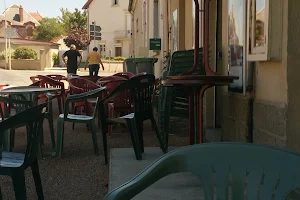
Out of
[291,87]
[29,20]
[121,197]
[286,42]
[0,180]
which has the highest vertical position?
[29,20]

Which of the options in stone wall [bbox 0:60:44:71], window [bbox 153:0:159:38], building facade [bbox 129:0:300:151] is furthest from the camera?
Result: stone wall [bbox 0:60:44:71]

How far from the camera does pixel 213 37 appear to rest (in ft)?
20.3

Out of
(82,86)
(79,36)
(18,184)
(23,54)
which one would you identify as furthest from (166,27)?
(79,36)

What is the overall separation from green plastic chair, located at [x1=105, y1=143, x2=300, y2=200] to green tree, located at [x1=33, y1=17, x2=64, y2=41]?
7797cm

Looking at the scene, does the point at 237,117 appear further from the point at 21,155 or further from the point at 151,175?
the point at 151,175

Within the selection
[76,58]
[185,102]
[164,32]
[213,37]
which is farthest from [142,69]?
[185,102]

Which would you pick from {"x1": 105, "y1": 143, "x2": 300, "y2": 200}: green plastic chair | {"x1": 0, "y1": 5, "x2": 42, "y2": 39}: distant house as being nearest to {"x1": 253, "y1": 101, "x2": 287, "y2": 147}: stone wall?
{"x1": 105, "y1": 143, "x2": 300, "y2": 200}: green plastic chair

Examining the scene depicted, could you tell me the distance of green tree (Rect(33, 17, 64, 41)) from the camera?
256 feet

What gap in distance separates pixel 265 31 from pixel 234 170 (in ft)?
6.61

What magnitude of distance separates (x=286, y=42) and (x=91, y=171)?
8.67 feet

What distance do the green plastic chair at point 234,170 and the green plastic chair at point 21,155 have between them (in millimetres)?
1537

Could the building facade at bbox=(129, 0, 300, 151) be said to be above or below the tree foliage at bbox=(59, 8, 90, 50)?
below

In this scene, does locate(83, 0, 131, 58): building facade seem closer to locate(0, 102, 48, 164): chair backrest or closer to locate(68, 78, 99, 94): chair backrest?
locate(68, 78, 99, 94): chair backrest

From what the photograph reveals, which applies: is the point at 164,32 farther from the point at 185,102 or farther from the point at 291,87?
the point at 291,87
